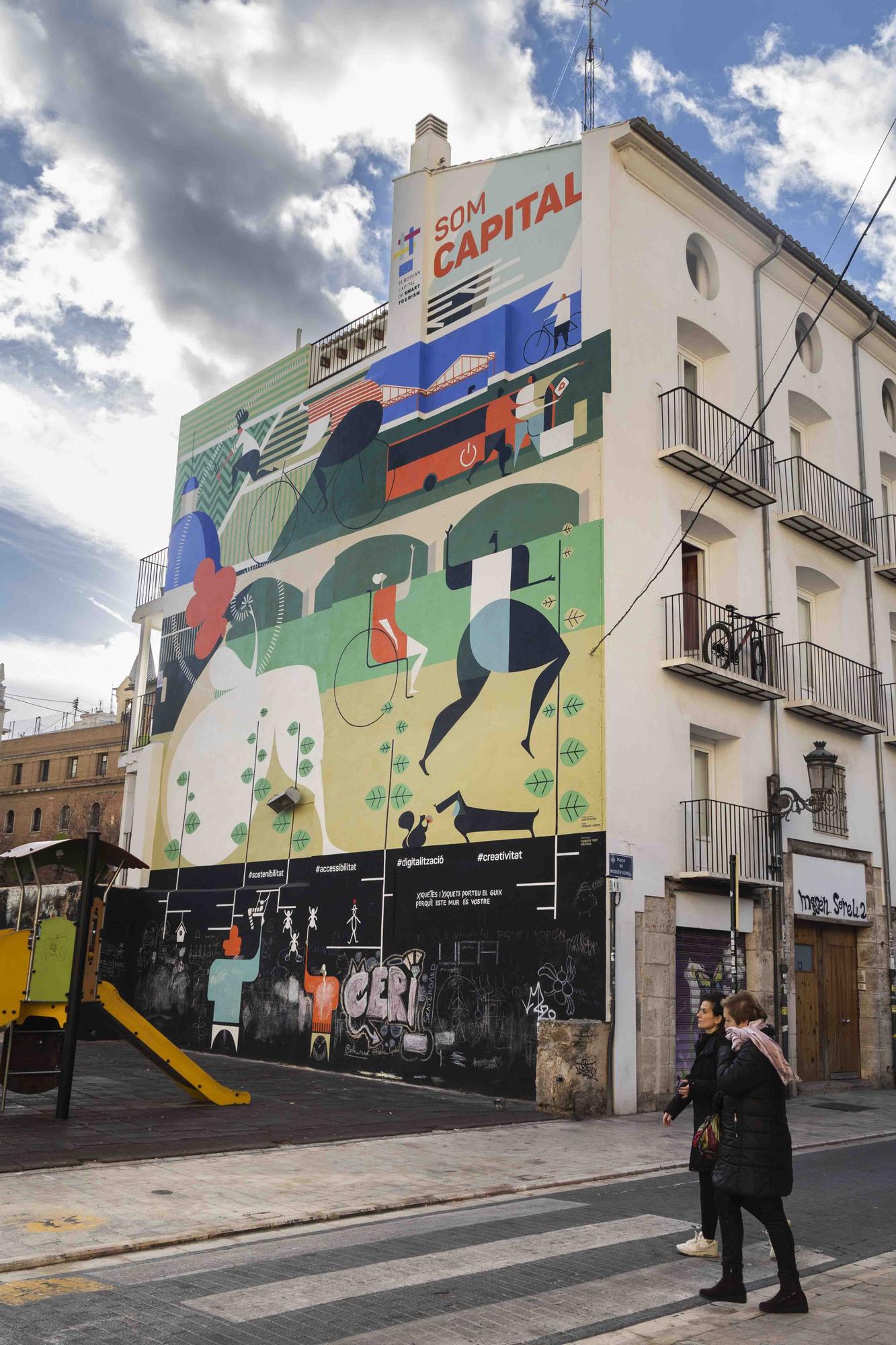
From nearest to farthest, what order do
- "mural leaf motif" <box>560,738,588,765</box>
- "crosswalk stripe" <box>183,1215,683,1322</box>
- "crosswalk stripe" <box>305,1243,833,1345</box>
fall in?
"crosswalk stripe" <box>305,1243,833,1345</box>, "crosswalk stripe" <box>183,1215,683,1322</box>, "mural leaf motif" <box>560,738,588,765</box>

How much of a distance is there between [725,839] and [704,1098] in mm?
10500

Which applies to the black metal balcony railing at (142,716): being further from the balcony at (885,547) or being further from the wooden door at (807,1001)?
the balcony at (885,547)

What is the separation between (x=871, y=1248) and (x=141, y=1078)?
1190cm

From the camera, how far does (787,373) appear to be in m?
21.7

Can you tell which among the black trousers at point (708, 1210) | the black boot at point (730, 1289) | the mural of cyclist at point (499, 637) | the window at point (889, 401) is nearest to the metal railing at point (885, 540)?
the window at point (889, 401)

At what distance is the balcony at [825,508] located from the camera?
20.6 metres

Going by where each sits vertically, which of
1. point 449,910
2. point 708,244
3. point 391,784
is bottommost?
point 449,910

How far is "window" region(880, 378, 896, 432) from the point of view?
2517 centimetres

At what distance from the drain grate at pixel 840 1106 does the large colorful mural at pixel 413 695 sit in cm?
431

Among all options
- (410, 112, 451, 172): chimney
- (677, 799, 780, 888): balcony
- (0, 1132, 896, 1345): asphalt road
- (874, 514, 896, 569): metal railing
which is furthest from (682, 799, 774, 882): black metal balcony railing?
(410, 112, 451, 172): chimney

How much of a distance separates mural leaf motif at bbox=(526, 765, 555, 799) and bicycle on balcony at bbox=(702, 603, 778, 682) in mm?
3120

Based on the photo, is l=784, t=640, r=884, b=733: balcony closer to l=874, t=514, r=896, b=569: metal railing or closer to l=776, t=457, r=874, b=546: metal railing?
l=776, t=457, r=874, b=546: metal railing

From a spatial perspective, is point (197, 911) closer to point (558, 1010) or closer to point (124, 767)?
point (124, 767)

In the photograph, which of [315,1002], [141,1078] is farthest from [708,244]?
[141,1078]
